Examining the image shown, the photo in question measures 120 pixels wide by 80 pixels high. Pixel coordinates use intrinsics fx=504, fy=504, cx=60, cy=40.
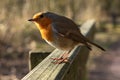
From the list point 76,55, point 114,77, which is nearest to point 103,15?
point 114,77

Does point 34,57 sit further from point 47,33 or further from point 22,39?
point 22,39

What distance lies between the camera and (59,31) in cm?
524

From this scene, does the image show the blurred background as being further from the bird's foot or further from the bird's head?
the bird's head

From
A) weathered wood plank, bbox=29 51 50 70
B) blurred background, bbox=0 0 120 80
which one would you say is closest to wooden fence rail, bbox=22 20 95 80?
weathered wood plank, bbox=29 51 50 70

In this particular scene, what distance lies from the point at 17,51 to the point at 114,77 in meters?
3.35

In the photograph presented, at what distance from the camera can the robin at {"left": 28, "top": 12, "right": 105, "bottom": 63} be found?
16.7 feet

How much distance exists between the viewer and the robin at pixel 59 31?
5.09 meters

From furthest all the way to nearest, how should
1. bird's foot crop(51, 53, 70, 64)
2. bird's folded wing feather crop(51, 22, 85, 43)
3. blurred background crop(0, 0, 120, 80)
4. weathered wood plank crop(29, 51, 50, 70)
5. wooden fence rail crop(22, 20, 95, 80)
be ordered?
blurred background crop(0, 0, 120, 80) → bird's folded wing feather crop(51, 22, 85, 43) → weathered wood plank crop(29, 51, 50, 70) → bird's foot crop(51, 53, 70, 64) → wooden fence rail crop(22, 20, 95, 80)

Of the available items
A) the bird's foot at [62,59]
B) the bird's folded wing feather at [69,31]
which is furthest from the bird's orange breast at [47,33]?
the bird's foot at [62,59]

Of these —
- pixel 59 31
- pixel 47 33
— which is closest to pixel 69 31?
pixel 59 31

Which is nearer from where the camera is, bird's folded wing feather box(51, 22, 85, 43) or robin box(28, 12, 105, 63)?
robin box(28, 12, 105, 63)

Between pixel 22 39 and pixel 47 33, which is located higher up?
pixel 47 33

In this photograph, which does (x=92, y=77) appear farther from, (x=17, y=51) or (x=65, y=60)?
(x=65, y=60)

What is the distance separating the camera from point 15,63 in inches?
389
